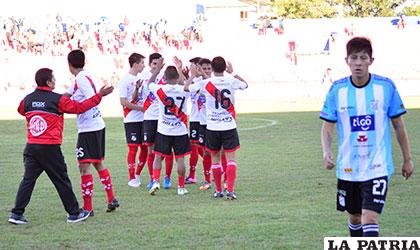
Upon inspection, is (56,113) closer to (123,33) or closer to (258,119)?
(258,119)

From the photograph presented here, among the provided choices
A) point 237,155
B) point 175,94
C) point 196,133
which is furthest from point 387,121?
point 237,155

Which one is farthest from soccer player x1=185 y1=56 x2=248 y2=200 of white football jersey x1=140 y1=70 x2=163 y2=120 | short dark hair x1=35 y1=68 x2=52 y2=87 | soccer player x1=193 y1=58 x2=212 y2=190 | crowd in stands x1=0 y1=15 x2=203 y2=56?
crowd in stands x1=0 y1=15 x2=203 y2=56

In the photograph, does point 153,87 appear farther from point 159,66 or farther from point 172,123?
point 172,123

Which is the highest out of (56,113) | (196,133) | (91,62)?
(56,113)

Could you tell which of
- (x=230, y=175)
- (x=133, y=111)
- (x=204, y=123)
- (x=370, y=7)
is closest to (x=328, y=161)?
(x=230, y=175)

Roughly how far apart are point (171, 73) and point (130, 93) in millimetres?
1299

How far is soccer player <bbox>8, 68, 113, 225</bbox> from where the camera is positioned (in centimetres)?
1044

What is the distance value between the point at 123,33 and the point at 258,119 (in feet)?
75.1

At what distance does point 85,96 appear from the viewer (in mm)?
10773

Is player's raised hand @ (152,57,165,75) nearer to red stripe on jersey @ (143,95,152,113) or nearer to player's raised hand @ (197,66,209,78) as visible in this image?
player's raised hand @ (197,66,209,78)

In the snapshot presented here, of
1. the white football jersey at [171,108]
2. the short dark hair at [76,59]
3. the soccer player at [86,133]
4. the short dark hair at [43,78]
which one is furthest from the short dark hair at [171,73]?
the short dark hair at [43,78]

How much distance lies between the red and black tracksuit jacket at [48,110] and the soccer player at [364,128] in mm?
3683

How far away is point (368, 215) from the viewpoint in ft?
24.3

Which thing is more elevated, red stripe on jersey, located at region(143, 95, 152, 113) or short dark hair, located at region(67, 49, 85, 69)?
short dark hair, located at region(67, 49, 85, 69)
